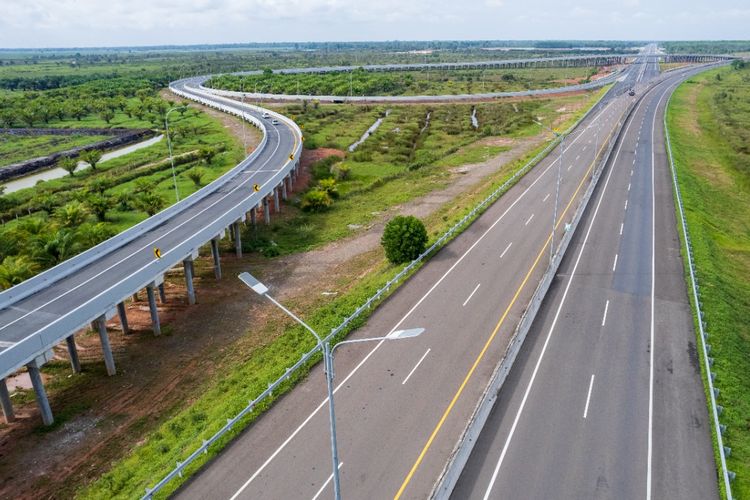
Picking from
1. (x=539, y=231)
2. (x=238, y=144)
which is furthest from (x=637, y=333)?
(x=238, y=144)

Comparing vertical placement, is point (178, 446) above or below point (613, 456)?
below

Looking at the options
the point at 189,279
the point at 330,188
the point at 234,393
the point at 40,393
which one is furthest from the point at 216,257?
the point at 330,188

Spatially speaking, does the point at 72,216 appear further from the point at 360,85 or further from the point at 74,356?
the point at 360,85

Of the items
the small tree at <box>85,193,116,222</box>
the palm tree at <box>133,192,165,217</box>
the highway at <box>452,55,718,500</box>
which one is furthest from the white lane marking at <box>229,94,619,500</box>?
the small tree at <box>85,193,116,222</box>

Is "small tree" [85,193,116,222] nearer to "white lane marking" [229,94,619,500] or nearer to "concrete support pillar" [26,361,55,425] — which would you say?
"concrete support pillar" [26,361,55,425]

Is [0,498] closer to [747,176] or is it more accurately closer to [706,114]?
[747,176]

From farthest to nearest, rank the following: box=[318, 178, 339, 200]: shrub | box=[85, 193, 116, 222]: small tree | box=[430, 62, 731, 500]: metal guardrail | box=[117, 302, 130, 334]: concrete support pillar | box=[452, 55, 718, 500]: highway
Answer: box=[318, 178, 339, 200]: shrub < box=[85, 193, 116, 222]: small tree < box=[117, 302, 130, 334]: concrete support pillar < box=[452, 55, 718, 500]: highway < box=[430, 62, 731, 500]: metal guardrail

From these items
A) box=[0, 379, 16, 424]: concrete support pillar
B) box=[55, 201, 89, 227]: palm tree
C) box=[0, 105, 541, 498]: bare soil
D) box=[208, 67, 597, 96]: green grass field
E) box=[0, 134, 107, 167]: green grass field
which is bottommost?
box=[0, 134, 107, 167]: green grass field
